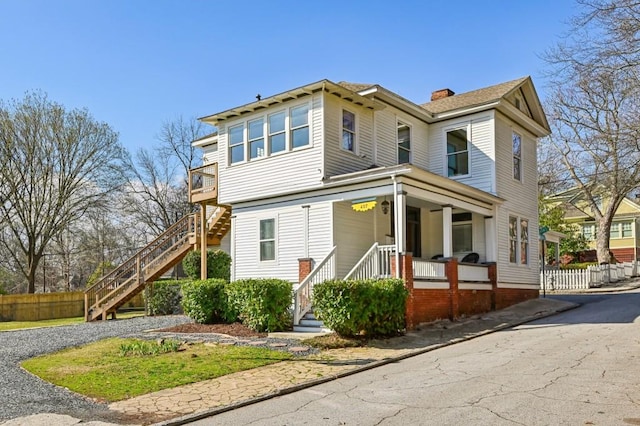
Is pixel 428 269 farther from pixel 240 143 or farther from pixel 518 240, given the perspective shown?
A: pixel 240 143

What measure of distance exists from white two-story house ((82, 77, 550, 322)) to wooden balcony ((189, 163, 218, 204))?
0.06 m

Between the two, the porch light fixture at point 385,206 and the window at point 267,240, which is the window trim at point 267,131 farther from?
the porch light fixture at point 385,206

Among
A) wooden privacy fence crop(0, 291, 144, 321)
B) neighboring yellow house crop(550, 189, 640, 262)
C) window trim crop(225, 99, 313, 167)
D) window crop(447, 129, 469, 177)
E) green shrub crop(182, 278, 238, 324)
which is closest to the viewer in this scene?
green shrub crop(182, 278, 238, 324)

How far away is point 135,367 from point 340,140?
9.39 m

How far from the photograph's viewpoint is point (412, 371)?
30.2 feet

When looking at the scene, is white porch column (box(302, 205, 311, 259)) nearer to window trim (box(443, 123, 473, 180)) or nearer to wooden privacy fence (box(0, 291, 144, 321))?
window trim (box(443, 123, 473, 180))

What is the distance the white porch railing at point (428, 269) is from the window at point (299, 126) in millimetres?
5058

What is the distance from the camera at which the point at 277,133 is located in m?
17.4

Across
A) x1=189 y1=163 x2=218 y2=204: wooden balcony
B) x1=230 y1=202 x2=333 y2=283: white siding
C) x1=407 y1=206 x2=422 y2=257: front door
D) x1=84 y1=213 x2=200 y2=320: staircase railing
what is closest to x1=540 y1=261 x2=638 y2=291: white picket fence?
x1=407 y1=206 x2=422 y2=257: front door

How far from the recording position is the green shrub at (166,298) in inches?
818

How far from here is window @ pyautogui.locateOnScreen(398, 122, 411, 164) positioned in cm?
1902

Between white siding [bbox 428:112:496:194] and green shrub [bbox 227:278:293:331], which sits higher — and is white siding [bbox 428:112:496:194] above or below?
above

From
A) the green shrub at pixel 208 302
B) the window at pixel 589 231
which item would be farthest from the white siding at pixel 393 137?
the window at pixel 589 231

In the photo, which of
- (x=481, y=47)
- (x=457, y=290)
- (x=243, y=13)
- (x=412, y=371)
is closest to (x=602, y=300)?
(x=457, y=290)
